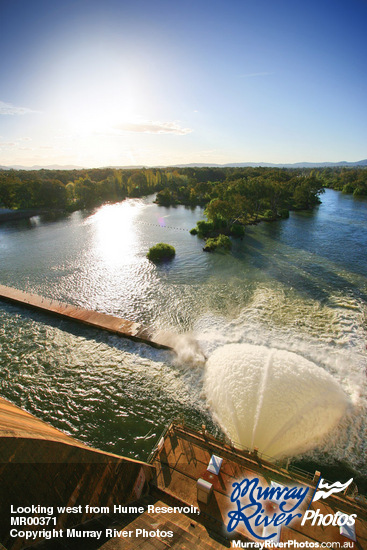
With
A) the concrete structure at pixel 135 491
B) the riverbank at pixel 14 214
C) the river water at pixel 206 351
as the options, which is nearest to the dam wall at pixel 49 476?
the concrete structure at pixel 135 491

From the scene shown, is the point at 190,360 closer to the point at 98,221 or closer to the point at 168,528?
the point at 168,528

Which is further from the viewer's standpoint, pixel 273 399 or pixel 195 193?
pixel 195 193

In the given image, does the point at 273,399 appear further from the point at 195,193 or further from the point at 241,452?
the point at 195,193

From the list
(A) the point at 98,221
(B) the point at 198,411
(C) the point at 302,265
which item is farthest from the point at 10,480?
(A) the point at 98,221

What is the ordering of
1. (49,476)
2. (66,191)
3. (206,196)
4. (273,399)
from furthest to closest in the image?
(206,196) → (66,191) → (273,399) → (49,476)

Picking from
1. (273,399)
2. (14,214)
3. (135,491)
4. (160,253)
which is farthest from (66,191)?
(135,491)

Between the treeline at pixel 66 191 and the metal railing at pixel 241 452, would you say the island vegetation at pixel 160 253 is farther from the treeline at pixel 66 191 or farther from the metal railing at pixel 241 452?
the treeline at pixel 66 191

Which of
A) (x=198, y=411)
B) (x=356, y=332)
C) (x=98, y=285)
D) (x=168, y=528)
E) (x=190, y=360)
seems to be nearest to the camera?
(x=168, y=528)
